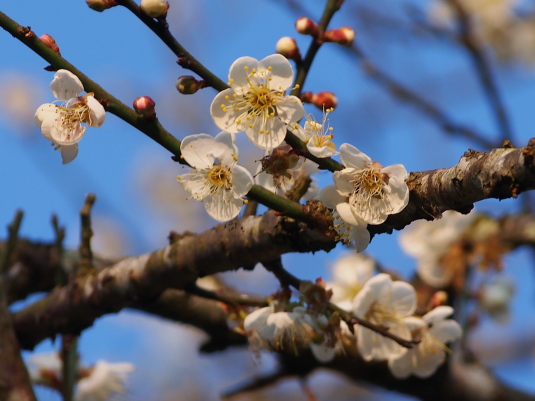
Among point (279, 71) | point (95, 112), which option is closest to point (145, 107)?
point (95, 112)

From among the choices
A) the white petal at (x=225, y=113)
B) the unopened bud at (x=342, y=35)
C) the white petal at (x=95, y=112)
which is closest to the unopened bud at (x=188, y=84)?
the white petal at (x=225, y=113)

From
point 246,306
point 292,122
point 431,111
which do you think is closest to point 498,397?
point 246,306

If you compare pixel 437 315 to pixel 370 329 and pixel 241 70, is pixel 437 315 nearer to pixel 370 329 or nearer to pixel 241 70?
pixel 370 329

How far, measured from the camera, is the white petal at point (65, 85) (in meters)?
1.26

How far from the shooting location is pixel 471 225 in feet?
10.4

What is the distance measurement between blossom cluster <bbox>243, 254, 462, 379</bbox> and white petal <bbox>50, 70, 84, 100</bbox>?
0.70 m

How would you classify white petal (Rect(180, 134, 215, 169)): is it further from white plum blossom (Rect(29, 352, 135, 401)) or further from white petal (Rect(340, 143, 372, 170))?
white plum blossom (Rect(29, 352, 135, 401))

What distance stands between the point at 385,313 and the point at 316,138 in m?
0.71

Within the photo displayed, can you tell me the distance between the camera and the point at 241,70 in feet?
4.63

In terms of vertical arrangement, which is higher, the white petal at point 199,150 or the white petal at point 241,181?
the white petal at point 199,150

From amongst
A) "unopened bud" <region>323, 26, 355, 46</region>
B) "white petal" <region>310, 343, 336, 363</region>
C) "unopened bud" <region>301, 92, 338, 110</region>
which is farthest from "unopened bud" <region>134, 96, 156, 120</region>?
"white petal" <region>310, 343, 336, 363</region>

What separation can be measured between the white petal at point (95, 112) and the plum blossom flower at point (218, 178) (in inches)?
7.2

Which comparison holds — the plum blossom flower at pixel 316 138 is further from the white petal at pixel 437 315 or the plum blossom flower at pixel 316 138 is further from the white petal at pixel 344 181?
the white petal at pixel 437 315

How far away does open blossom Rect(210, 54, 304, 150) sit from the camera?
1.35 metres
